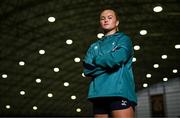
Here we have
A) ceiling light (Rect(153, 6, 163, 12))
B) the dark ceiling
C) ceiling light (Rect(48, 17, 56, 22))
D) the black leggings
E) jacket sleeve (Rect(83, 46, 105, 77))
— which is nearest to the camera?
the black leggings

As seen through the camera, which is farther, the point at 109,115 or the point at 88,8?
the point at 88,8

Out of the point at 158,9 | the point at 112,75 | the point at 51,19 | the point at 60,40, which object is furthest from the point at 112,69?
the point at 60,40

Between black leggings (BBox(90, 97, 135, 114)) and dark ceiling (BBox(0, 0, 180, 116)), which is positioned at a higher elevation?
dark ceiling (BBox(0, 0, 180, 116))

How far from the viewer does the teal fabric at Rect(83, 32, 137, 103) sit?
2.85 meters

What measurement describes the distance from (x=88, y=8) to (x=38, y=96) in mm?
22699

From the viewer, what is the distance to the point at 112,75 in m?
2.91

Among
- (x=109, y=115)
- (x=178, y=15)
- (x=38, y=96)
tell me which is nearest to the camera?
(x=109, y=115)

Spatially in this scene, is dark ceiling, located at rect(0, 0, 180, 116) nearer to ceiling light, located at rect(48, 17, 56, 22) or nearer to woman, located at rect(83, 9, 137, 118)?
ceiling light, located at rect(48, 17, 56, 22)

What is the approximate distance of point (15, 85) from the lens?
43438 millimetres

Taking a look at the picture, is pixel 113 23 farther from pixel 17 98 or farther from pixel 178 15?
pixel 17 98

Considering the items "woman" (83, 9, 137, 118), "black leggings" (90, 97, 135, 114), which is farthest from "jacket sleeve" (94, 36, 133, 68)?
"black leggings" (90, 97, 135, 114)

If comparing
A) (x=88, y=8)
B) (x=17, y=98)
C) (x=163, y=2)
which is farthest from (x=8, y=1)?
(x=17, y=98)

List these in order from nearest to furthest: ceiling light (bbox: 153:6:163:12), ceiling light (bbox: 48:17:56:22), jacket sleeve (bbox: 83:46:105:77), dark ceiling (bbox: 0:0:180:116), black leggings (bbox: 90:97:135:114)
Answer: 1. black leggings (bbox: 90:97:135:114)
2. jacket sleeve (bbox: 83:46:105:77)
3. ceiling light (bbox: 153:6:163:12)
4. dark ceiling (bbox: 0:0:180:116)
5. ceiling light (bbox: 48:17:56:22)

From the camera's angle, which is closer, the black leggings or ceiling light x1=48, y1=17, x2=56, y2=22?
the black leggings
